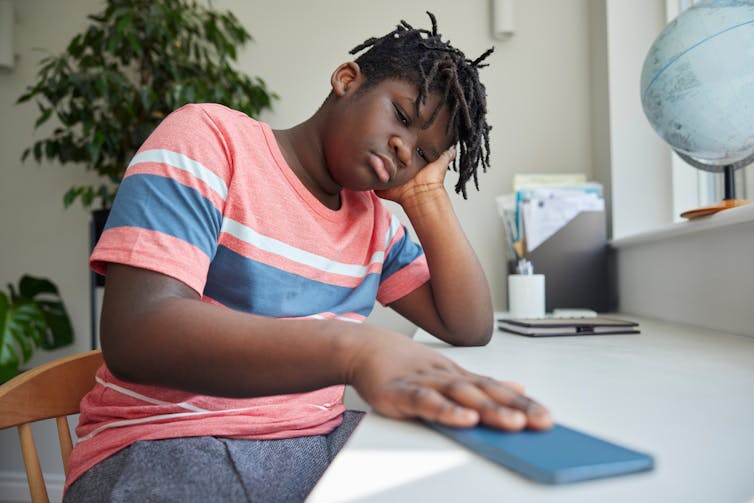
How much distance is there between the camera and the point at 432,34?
935mm

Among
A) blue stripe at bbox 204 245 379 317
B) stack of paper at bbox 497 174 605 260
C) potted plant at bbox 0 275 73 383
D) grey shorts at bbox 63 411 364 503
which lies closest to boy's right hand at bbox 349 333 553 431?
grey shorts at bbox 63 411 364 503

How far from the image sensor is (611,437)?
→ 0.41 metres

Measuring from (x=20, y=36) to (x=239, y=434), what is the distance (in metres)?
2.06

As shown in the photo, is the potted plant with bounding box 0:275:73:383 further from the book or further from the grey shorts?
the book

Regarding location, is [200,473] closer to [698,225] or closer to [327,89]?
[698,225]

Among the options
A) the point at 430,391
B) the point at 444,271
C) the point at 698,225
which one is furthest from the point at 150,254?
the point at 698,225

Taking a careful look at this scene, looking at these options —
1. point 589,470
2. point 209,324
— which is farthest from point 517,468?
point 209,324

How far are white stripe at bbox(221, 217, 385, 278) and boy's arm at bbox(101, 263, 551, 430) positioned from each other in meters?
0.19

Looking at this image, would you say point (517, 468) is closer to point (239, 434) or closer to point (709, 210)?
point (239, 434)

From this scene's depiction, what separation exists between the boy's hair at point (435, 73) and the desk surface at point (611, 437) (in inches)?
14.2

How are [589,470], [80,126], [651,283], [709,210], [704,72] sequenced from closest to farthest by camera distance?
[589,470] → [704,72] → [709,210] → [651,283] → [80,126]

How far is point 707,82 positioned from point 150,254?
0.89m

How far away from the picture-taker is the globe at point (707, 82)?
905mm

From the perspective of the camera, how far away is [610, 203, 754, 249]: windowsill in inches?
36.9
